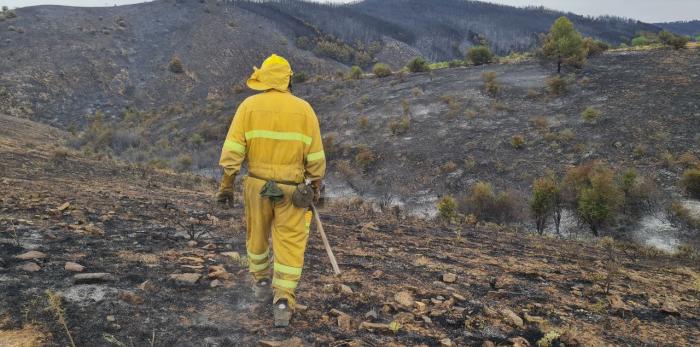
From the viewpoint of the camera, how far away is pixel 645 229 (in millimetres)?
9000

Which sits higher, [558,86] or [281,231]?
[558,86]

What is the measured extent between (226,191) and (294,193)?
0.64m

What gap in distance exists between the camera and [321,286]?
3.92m

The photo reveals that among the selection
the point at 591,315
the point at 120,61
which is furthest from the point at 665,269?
the point at 120,61

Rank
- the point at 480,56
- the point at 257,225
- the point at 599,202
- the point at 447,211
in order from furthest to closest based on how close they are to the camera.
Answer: the point at 480,56 → the point at 447,211 → the point at 599,202 → the point at 257,225

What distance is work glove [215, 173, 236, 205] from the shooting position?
3338 mm

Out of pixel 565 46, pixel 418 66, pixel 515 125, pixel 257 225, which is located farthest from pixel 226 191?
pixel 418 66

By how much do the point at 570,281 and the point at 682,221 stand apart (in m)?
5.78

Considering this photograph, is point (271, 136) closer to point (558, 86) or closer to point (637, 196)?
point (637, 196)

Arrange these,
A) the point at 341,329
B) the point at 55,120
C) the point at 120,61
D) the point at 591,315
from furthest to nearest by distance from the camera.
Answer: the point at 120,61 → the point at 55,120 → the point at 591,315 → the point at 341,329

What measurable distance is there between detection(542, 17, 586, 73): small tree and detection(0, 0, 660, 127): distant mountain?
19942 mm

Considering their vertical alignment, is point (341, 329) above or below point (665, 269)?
above

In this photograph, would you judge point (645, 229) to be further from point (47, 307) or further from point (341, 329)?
point (47, 307)

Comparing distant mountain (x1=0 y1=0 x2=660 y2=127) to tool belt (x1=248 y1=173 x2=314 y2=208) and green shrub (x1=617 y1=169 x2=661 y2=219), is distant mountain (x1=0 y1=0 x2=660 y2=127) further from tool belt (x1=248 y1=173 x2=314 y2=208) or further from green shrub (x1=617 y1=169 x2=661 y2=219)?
tool belt (x1=248 y1=173 x2=314 y2=208)
